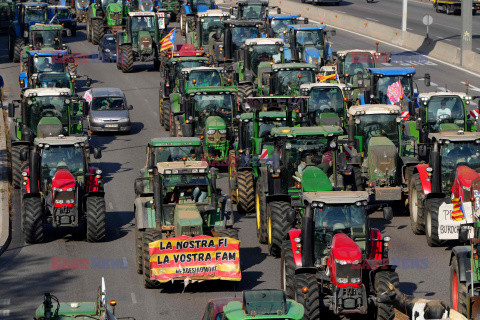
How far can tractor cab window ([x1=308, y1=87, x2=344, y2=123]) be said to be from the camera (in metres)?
40.2

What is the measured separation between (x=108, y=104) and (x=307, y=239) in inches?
1038

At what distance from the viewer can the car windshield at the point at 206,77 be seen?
4591cm

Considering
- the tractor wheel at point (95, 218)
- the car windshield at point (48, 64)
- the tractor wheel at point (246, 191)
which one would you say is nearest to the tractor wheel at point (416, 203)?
the tractor wheel at point (246, 191)

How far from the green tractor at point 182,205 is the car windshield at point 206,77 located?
16968mm

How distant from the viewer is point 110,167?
1702 inches

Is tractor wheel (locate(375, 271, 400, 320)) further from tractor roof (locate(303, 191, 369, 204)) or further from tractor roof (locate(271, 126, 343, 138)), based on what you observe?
tractor roof (locate(271, 126, 343, 138))

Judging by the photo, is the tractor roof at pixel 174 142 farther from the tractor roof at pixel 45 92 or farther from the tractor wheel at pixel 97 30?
the tractor wheel at pixel 97 30

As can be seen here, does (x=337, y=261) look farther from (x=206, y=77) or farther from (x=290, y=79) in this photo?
(x=206, y=77)

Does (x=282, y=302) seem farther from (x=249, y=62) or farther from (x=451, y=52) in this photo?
(x=451, y=52)

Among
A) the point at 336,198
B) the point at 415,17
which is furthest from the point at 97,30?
the point at 336,198

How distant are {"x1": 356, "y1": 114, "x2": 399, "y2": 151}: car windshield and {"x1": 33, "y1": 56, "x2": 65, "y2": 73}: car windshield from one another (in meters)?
22.7

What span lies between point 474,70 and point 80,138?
1305 inches

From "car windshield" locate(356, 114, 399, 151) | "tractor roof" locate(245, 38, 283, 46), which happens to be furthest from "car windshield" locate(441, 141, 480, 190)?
"tractor roof" locate(245, 38, 283, 46)

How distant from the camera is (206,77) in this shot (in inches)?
1813
